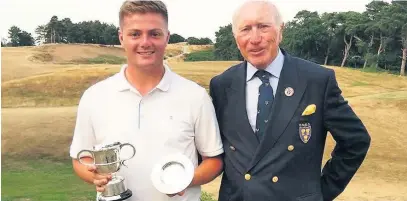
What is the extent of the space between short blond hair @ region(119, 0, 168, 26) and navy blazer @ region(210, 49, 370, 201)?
0.63 m

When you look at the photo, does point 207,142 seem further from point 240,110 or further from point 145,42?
point 145,42

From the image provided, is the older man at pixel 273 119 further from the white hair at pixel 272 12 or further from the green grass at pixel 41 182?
the green grass at pixel 41 182

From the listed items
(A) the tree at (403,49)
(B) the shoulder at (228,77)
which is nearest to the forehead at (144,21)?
(B) the shoulder at (228,77)

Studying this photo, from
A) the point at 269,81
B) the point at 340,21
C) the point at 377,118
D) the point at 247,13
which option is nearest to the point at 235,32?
the point at 247,13

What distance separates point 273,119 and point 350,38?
4526 cm

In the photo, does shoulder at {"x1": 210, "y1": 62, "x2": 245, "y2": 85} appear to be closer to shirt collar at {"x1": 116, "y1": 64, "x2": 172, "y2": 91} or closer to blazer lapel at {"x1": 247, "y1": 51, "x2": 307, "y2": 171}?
blazer lapel at {"x1": 247, "y1": 51, "x2": 307, "y2": 171}

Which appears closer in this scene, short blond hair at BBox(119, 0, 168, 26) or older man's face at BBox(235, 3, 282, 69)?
short blond hair at BBox(119, 0, 168, 26)

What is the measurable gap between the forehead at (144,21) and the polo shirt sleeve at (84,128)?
0.46 meters

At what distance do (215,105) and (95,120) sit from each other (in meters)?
0.72

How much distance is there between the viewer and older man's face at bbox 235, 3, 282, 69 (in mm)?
3055

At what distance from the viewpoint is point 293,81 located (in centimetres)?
317

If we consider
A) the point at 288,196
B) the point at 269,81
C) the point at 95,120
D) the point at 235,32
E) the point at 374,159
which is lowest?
the point at 374,159

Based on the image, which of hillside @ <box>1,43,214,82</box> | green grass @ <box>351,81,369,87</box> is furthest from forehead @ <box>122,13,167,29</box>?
hillside @ <box>1,43,214,82</box>

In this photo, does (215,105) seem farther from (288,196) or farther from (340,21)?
(340,21)
